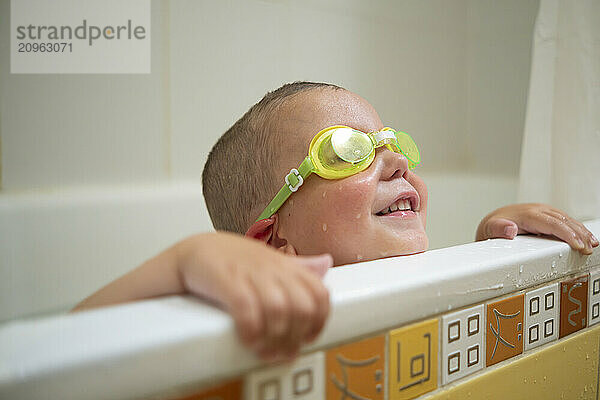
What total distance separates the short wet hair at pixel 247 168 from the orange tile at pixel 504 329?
1.36ft

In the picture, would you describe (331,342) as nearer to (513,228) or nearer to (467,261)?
(467,261)

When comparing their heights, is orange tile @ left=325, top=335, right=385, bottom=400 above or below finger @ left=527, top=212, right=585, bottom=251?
below

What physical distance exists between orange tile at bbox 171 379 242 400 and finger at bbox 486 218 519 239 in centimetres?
60

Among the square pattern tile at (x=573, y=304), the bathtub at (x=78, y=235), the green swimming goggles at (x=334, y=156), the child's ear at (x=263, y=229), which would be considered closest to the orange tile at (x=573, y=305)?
the square pattern tile at (x=573, y=304)

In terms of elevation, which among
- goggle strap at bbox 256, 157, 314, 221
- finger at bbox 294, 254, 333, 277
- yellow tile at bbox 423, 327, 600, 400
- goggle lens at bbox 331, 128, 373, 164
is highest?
goggle lens at bbox 331, 128, 373, 164

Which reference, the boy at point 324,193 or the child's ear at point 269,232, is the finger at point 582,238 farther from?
the child's ear at point 269,232

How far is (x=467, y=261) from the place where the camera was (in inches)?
24.9

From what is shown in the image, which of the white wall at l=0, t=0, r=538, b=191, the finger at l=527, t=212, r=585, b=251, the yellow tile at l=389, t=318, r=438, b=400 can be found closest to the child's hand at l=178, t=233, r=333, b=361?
the yellow tile at l=389, t=318, r=438, b=400

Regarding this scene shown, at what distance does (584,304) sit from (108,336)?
69 cm

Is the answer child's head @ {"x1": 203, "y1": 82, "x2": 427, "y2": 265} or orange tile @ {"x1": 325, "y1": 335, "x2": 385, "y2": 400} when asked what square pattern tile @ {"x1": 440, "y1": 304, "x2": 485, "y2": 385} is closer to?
orange tile @ {"x1": 325, "y1": 335, "x2": 385, "y2": 400}

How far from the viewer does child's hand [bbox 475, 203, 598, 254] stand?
0.81 m

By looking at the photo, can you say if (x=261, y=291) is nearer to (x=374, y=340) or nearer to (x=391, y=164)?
(x=374, y=340)

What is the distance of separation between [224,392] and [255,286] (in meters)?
0.08

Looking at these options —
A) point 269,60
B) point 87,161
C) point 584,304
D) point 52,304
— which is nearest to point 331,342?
point 584,304
